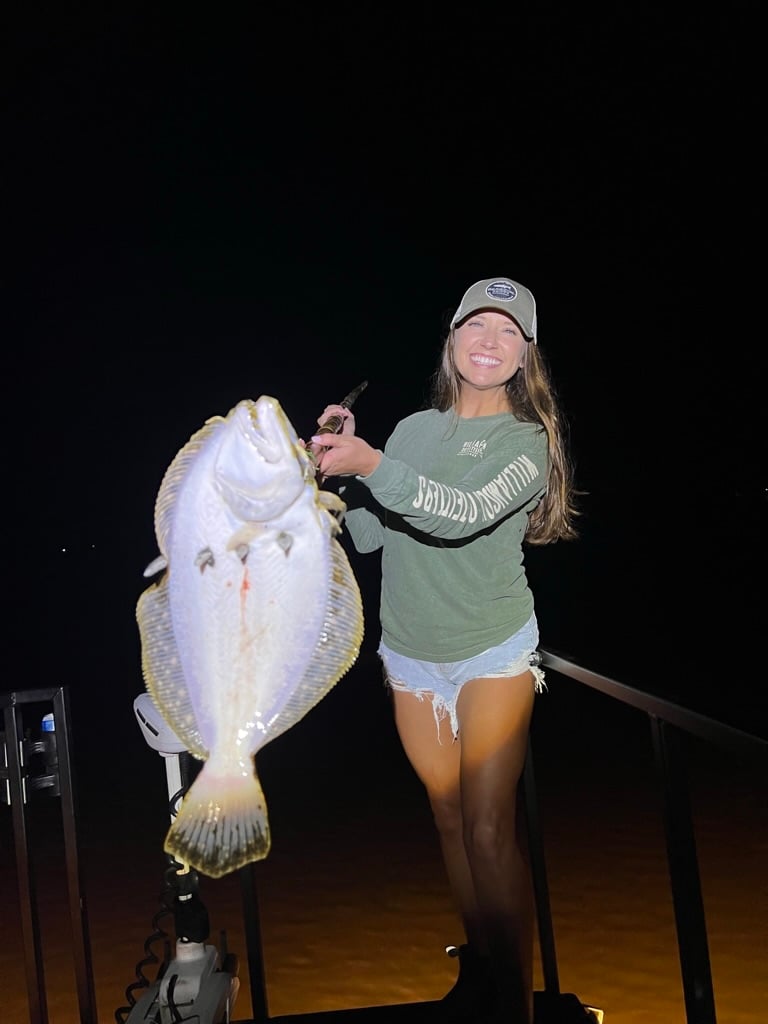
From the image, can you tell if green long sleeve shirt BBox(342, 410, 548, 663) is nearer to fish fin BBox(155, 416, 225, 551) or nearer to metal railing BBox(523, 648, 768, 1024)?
metal railing BBox(523, 648, 768, 1024)

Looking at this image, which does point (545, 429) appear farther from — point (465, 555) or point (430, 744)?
point (430, 744)

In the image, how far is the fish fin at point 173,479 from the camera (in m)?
1.39

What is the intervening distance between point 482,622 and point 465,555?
0.60ft

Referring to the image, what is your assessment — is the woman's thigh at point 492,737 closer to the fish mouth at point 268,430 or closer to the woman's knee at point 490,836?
the woman's knee at point 490,836

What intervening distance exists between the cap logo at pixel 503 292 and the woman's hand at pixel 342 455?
78cm

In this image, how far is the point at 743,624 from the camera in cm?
1744

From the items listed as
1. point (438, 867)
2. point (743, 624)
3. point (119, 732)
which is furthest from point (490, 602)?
point (743, 624)

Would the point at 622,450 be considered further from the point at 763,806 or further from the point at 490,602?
the point at 490,602

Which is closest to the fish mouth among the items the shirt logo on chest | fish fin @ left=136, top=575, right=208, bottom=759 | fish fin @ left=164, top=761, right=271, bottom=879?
fish fin @ left=136, top=575, right=208, bottom=759

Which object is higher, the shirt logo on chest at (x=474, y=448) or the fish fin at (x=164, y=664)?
the shirt logo on chest at (x=474, y=448)

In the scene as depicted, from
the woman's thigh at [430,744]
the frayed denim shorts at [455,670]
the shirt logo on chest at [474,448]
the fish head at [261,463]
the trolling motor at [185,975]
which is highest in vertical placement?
the shirt logo on chest at [474,448]

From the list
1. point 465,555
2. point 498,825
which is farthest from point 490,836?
point 465,555

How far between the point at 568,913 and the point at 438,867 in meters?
1.17

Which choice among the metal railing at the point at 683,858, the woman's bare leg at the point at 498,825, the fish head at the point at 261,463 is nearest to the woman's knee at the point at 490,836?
the woman's bare leg at the point at 498,825
